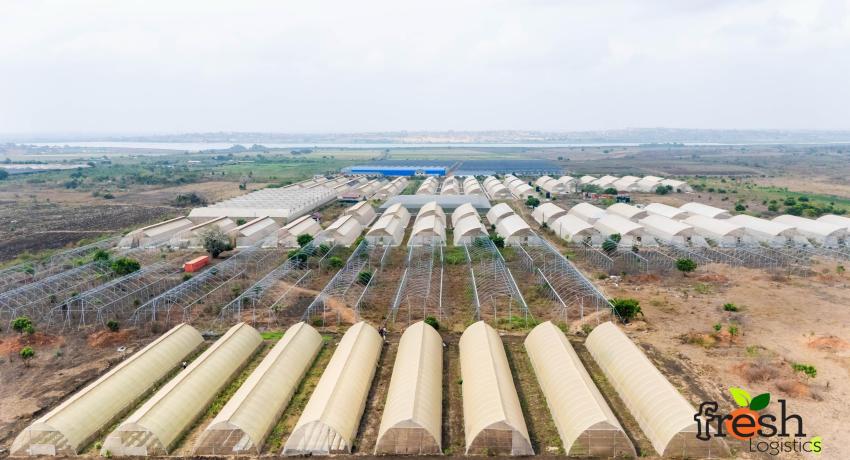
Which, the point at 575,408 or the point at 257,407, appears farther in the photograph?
the point at 257,407

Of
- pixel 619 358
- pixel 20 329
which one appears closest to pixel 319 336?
pixel 619 358

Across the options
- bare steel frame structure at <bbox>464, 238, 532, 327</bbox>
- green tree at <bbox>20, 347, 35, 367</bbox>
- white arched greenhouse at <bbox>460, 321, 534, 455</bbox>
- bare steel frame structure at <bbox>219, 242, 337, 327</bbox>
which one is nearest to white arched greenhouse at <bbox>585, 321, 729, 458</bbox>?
white arched greenhouse at <bbox>460, 321, 534, 455</bbox>

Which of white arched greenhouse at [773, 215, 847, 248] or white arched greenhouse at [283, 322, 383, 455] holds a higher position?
white arched greenhouse at [773, 215, 847, 248]

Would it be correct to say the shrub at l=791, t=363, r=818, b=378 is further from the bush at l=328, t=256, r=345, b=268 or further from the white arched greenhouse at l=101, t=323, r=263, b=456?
the bush at l=328, t=256, r=345, b=268

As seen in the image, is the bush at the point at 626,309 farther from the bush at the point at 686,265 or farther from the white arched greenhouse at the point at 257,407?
the white arched greenhouse at the point at 257,407

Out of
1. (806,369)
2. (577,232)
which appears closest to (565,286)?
(806,369)

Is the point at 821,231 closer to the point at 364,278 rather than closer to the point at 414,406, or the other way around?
the point at 364,278
